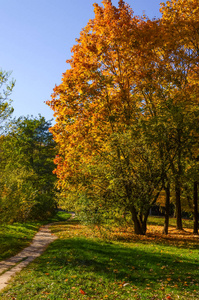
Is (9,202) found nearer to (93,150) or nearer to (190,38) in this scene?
(93,150)

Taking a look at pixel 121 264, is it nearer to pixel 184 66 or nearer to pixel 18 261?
pixel 18 261

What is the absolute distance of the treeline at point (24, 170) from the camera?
40.4 ft

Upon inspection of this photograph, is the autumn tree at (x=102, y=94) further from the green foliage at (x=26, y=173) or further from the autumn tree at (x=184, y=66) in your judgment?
the green foliage at (x=26, y=173)

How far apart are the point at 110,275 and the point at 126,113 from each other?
10.3 metres

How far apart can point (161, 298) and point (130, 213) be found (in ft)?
29.2

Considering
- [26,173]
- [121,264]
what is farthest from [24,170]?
[121,264]

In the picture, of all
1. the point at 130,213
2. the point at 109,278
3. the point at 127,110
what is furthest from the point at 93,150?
the point at 109,278

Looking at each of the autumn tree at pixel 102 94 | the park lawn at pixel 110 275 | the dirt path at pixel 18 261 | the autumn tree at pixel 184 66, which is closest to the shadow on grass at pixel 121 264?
the park lawn at pixel 110 275

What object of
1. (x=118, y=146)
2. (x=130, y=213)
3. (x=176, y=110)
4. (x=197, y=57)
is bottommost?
(x=130, y=213)

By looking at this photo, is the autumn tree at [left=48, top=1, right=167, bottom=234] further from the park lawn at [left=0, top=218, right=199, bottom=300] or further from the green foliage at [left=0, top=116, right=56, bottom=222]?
the park lawn at [left=0, top=218, right=199, bottom=300]

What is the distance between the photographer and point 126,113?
652 inches

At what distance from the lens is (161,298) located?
22.1ft

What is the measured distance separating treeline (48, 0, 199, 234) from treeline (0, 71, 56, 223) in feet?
11.2

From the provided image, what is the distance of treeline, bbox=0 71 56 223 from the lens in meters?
12.3
